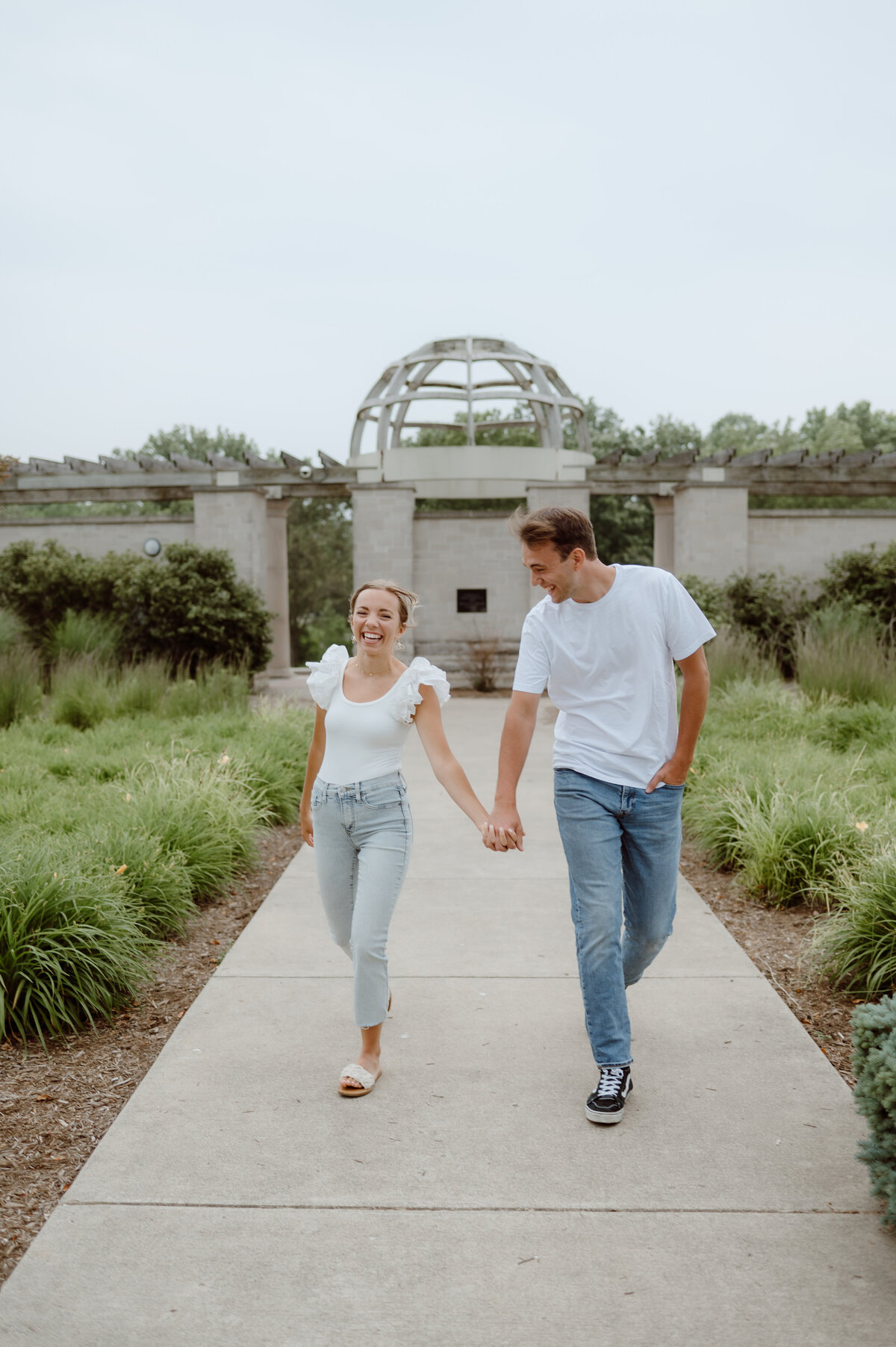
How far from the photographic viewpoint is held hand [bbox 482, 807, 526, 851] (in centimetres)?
332

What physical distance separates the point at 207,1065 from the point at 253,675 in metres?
13.3

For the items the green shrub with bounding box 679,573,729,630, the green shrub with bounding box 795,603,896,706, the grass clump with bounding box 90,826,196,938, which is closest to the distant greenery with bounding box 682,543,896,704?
the green shrub with bounding box 679,573,729,630

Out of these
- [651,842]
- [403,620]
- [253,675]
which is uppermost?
[403,620]

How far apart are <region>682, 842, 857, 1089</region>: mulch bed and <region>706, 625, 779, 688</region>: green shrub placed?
4.97 metres

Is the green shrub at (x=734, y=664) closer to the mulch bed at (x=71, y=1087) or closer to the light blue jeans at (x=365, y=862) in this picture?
the mulch bed at (x=71, y=1087)

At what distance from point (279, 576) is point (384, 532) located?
277 centimetres

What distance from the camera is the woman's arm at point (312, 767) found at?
372cm

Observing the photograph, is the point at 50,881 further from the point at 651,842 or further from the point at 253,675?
the point at 253,675

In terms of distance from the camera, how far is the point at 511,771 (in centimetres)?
332

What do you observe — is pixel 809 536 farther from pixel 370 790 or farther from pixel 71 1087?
pixel 71 1087

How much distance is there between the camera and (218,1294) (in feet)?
7.95

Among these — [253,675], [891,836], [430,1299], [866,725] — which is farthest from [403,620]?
[253,675]

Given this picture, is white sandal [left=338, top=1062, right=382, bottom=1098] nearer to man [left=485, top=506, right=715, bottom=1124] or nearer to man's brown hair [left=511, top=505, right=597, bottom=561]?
man [left=485, top=506, right=715, bottom=1124]

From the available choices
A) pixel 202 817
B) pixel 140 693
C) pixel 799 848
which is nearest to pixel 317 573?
pixel 140 693
